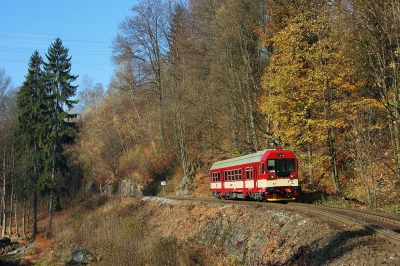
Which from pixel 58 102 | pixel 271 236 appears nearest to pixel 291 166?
pixel 271 236

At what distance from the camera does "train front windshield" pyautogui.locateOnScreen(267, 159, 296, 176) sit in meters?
20.7

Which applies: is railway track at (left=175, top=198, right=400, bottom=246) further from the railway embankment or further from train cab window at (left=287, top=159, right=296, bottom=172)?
train cab window at (left=287, top=159, right=296, bottom=172)

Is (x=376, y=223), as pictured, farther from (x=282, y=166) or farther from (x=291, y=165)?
(x=291, y=165)

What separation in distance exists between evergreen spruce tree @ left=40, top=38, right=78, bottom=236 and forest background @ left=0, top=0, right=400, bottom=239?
0.22 metres

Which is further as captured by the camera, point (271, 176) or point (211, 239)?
point (271, 176)

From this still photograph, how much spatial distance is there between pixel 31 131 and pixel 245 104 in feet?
74.7

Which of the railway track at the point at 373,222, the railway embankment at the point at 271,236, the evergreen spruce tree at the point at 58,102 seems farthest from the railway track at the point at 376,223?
the evergreen spruce tree at the point at 58,102

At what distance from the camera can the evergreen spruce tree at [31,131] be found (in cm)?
3872

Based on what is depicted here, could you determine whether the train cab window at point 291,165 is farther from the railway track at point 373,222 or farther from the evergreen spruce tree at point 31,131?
the evergreen spruce tree at point 31,131

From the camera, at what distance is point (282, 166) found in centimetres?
2102

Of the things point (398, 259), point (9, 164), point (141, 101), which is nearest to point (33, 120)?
point (9, 164)

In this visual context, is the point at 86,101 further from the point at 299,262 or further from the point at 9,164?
the point at 299,262

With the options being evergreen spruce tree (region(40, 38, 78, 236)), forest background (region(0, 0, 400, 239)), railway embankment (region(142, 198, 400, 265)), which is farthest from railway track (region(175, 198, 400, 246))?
evergreen spruce tree (region(40, 38, 78, 236))

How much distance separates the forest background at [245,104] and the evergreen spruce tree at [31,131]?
8.0 inches
